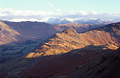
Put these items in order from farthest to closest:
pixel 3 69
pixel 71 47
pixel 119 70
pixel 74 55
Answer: pixel 71 47, pixel 3 69, pixel 74 55, pixel 119 70

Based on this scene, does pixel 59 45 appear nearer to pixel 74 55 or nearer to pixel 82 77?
pixel 74 55

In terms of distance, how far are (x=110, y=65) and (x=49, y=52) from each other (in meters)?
130

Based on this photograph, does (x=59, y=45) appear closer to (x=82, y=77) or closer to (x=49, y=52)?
(x=49, y=52)

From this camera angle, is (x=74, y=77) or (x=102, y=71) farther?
(x=74, y=77)

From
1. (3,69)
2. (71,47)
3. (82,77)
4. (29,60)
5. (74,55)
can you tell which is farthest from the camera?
(71,47)

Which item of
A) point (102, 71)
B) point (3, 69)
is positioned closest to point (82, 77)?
point (102, 71)

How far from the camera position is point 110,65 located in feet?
140

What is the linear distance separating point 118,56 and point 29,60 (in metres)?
119

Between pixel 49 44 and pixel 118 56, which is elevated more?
pixel 118 56

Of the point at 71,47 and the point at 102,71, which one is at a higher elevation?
the point at 102,71

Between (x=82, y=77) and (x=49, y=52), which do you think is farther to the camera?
(x=49, y=52)

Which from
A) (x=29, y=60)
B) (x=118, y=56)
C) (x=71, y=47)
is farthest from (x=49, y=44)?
(x=118, y=56)

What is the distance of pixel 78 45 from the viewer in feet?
655

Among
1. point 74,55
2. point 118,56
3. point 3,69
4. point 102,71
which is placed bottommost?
point 3,69
